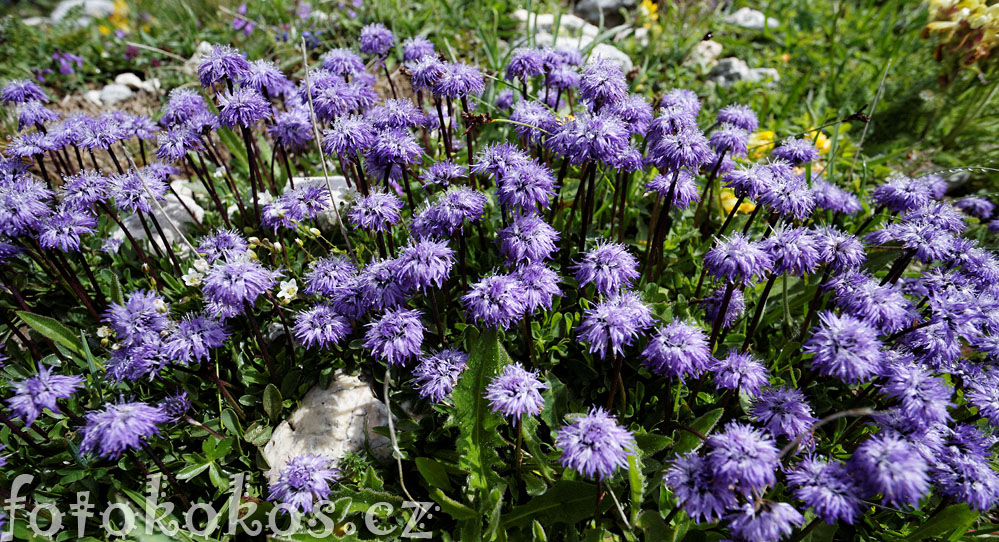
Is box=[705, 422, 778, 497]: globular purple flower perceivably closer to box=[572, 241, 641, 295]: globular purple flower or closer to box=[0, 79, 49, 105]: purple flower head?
box=[572, 241, 641, 295]: globular purple flower

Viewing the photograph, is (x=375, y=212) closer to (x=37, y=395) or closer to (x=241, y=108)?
(x=241, y=108)

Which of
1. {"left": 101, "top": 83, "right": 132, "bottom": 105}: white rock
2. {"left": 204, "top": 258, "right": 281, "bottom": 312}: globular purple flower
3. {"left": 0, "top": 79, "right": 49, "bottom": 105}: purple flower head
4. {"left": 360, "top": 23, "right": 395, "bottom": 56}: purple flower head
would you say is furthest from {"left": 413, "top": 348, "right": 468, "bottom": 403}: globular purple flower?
{"left": 101, "top": 83, "right": 132, "bottom": 105}: white rock

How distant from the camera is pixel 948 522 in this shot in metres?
2.79

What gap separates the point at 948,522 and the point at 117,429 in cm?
391

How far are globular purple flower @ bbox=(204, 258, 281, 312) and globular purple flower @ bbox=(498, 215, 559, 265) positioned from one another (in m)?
1.27

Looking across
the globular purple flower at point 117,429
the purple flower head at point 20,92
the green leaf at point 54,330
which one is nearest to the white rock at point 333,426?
the globular purple flower at point 117,429

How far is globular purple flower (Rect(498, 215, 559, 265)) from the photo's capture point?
296 cm

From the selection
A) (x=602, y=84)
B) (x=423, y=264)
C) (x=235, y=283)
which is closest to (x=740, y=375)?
(x=423, y=264)

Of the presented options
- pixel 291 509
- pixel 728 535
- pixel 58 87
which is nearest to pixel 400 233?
pixel 291 509

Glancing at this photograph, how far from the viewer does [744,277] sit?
276 cm

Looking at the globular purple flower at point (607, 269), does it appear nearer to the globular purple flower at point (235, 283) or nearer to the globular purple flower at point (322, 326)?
the globular purple flower at point (322, 326)

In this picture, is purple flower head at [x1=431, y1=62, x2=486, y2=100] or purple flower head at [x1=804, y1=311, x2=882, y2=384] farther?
purple flower head at [x1=431, y1=62, x2=486, y2=100]

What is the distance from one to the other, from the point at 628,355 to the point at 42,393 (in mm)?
3032

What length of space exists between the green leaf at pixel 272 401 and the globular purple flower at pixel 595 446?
179 cm
